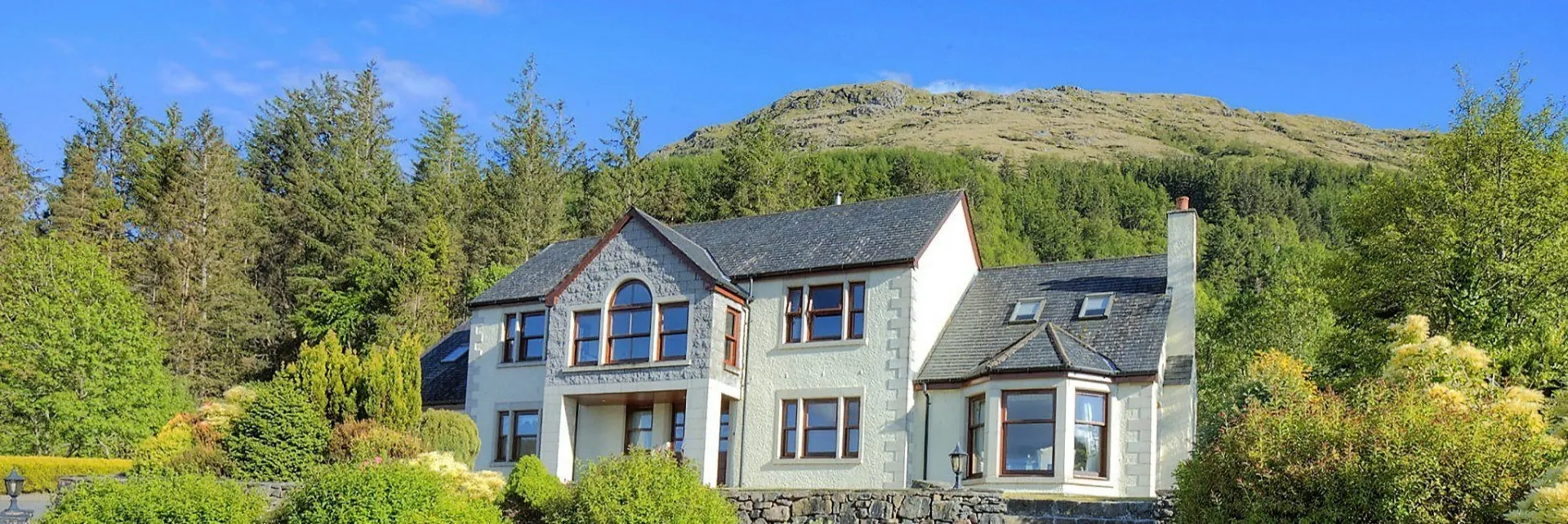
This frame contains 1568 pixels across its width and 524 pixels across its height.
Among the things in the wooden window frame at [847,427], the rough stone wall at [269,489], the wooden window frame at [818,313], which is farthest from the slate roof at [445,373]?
the wooden window frame at [847,427]

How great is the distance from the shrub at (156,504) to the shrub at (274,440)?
4.11 m

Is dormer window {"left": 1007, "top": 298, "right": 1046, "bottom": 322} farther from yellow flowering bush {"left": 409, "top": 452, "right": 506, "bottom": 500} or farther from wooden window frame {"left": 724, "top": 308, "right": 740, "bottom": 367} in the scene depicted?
yellow flowering bush {"left": 409, "top": 452, "right": 506, "bottom": 500}

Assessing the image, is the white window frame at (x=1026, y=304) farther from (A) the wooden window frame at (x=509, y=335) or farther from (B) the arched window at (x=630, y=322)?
(A) the wooden window frame at (x=509, y=335)

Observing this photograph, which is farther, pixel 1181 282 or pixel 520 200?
pixel 520 200

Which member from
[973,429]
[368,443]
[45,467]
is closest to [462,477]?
[368,443]

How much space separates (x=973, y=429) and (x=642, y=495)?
29.6ft

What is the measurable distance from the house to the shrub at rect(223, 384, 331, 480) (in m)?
5.23

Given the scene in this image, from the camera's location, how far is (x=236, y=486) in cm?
2156

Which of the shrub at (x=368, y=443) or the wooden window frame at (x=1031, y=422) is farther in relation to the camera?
the wooden window frame at (x=1031, y=422)

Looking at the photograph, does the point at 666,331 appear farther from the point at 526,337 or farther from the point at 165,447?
the point at 165,447

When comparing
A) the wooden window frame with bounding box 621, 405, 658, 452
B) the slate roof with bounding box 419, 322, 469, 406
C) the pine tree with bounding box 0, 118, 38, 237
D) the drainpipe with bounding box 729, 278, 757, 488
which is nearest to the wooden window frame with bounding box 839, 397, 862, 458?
the drainpipe with bounding box 729, 278, 757, 488

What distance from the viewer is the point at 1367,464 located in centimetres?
1639

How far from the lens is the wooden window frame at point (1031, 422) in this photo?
25484mm

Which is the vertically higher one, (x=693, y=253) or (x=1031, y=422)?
(x=693, y=253)
